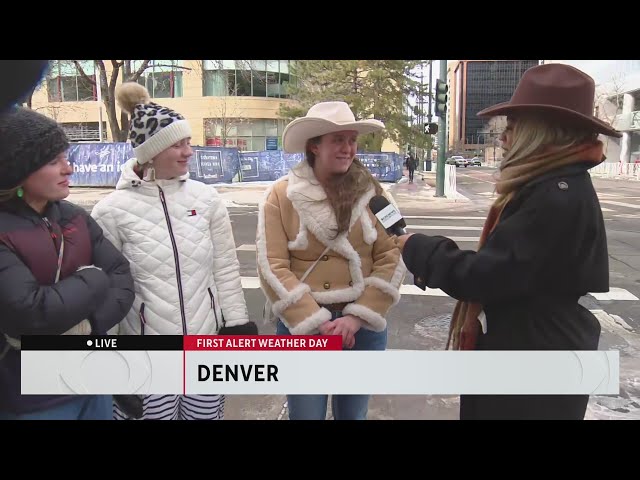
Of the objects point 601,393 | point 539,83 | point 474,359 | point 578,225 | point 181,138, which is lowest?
point 601,393

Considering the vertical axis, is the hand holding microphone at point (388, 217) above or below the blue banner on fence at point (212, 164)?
below

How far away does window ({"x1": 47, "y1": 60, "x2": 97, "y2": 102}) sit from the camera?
202 cm

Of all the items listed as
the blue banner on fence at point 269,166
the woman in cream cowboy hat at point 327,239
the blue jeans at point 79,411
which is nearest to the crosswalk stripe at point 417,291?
the woman in cream cowboy hat at point 327,239

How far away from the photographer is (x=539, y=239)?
5.13ft

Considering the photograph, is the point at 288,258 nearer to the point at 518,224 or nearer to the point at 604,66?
the point at 518,224

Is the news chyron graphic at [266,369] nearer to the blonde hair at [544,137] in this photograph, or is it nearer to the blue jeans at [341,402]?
the blue jeans at [341,402]

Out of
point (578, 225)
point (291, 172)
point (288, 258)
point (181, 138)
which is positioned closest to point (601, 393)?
point (578, 225)

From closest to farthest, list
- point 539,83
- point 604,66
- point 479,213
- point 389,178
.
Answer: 1. point 539,83
2. point 479,213
3. point 604,66
4. point 389,178

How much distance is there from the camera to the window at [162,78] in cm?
202

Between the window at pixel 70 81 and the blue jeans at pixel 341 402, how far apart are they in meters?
1.23

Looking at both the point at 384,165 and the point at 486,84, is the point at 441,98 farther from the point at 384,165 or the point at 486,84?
the point at 384,165

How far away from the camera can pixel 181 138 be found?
1911mm

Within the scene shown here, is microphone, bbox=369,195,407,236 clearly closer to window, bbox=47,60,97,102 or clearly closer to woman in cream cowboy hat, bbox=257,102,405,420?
woman in cream cowboy hat, bbox=257,102,405,420

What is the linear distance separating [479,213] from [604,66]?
2.74 ft
